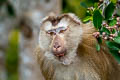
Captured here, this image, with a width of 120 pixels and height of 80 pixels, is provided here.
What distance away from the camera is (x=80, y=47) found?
5.24 meters

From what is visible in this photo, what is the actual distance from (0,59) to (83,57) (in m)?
6.20

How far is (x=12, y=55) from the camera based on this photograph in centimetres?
2016

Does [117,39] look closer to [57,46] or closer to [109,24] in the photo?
[109,24]

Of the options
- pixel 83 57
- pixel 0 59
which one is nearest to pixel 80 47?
pixel 83 57

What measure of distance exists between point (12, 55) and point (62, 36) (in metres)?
15.4

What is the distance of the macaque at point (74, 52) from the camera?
5062mm

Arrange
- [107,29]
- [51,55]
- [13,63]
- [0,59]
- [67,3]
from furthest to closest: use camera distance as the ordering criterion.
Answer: [13,63]
[0,59]
[67,3]
[51,55]
[107,29]

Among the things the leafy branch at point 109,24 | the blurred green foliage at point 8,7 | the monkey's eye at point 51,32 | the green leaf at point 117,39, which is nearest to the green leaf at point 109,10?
the leafy branch at point 109,24

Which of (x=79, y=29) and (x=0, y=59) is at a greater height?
(x=79, y=29)

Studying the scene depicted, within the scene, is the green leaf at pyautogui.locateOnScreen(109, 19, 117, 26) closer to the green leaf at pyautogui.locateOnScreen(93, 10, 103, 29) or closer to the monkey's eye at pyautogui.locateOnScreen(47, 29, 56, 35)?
the green leaf at pyautogui.locateOnScreen(93, 10, 103, 29)

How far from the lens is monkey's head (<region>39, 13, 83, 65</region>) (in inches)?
197

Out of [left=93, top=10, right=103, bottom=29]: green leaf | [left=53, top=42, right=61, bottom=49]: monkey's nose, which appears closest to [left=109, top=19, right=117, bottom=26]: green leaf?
[left=93, top=10, right=103, bottom=29]: green leaf

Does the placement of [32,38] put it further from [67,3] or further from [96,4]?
[96,4]

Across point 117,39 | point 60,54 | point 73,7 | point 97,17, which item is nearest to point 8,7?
point 73,7
